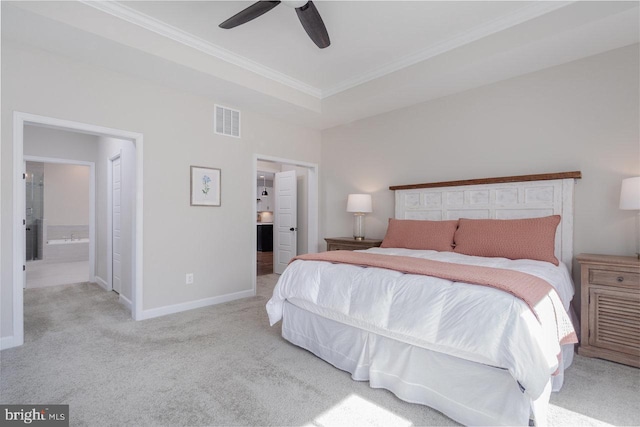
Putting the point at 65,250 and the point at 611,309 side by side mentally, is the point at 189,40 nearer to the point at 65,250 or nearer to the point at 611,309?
the point at 611,309

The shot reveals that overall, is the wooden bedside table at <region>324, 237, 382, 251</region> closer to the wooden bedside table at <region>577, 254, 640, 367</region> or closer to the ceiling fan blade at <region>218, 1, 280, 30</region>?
the wooden bedside table at <region>577, 254, 640, 367</region>

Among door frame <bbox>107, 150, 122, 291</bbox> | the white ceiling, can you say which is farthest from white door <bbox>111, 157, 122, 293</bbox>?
the white ceiling

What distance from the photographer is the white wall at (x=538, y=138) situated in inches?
109

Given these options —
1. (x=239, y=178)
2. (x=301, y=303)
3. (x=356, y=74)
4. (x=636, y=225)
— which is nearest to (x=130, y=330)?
(x=301, y=303)

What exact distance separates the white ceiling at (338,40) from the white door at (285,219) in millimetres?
2097

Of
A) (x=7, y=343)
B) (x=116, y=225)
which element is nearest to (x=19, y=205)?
(x=7, y=343)

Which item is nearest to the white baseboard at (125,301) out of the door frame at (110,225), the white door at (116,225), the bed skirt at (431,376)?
the white door at (116,225)

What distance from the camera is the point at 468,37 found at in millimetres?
2990

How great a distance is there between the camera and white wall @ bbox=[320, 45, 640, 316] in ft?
9.07

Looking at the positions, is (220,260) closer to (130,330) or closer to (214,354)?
(130,330)

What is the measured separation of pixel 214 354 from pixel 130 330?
111 cm

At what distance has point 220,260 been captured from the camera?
4043 mm

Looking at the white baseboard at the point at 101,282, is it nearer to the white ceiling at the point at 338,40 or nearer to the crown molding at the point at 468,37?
the white ceiling at the point at 338,40

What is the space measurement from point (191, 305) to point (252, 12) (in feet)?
10.2
